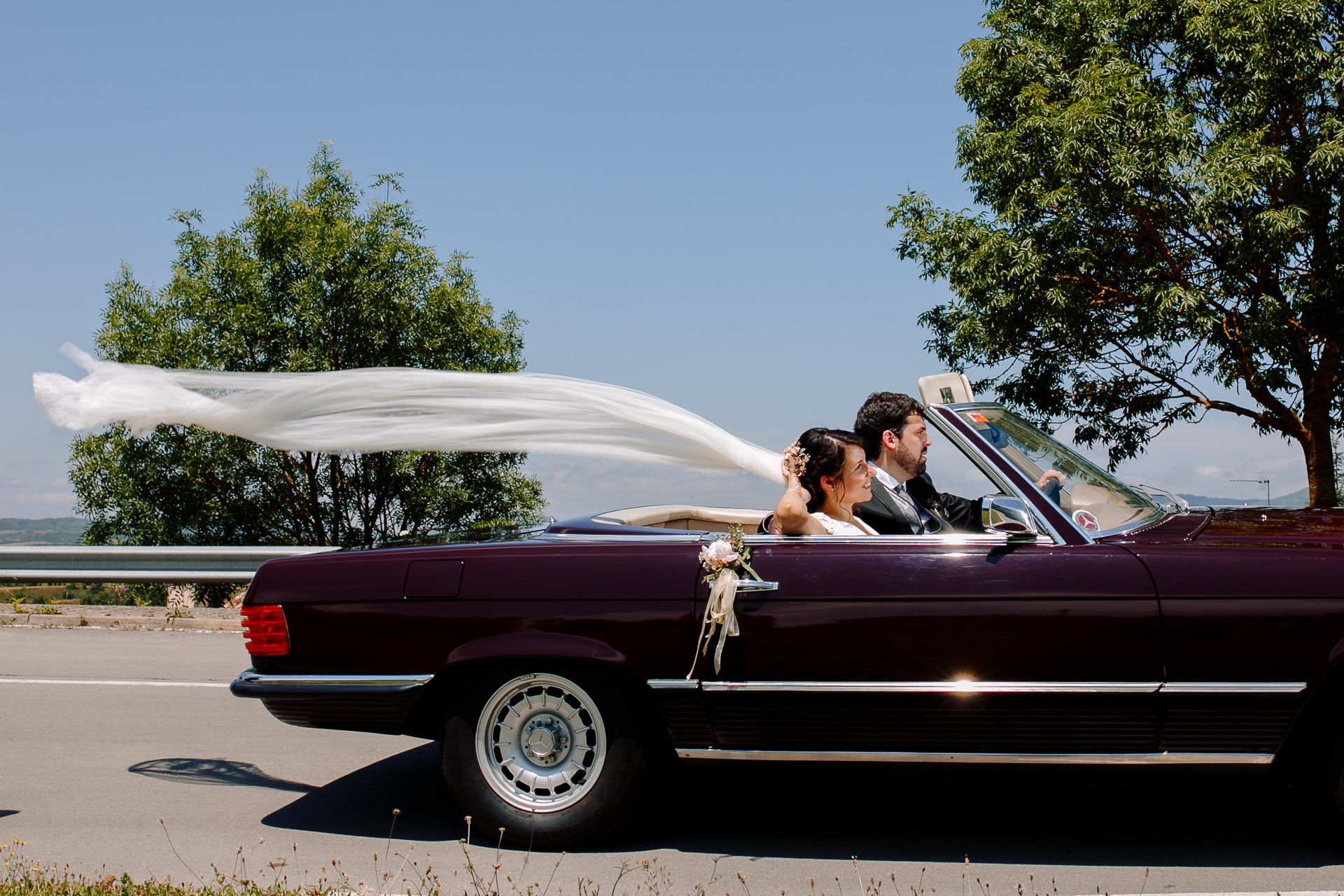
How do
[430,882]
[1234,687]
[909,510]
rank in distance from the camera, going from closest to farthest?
[1234,687] < [430,882] < [909,510]

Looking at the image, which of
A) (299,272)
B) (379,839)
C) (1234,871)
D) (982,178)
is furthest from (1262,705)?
(299,272)

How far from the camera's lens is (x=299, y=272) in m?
24.3

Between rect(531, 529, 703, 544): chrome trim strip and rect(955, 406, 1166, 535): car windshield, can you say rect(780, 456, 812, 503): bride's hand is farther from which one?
rect(955, 406, 1166, 535): car windshield

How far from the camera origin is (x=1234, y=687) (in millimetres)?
3914

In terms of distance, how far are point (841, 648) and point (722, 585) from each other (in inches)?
18.2

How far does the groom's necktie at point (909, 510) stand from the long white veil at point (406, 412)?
1.77ft

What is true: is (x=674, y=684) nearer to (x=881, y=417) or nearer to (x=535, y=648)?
(x=535, y=648)

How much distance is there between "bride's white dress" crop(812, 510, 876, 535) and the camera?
4.59 m

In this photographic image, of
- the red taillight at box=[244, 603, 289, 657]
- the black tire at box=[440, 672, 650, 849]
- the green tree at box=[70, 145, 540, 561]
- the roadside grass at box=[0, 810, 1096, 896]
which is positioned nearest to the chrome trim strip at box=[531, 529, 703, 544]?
the black tire at box=[440, 672, 650, 849]

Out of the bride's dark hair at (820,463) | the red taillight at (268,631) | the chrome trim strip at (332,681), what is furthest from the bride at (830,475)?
the red taillight at (268,631)

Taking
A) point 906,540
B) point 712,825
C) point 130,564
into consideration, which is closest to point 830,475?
point 906,540

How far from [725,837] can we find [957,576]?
4.66ft

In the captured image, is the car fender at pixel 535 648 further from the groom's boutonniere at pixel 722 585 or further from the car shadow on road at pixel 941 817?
the car shadow on road at pixel 941 817

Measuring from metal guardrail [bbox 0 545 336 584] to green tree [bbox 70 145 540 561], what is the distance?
12255 millimetres
